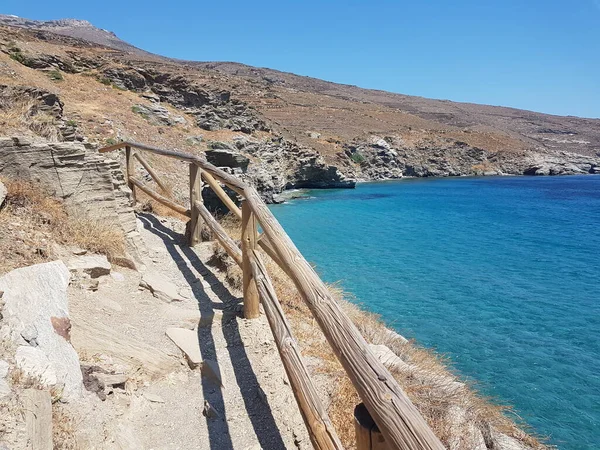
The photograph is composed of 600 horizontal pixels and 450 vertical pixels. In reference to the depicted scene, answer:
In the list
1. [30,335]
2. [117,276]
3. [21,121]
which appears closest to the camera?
[30,335]

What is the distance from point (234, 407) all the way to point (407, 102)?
127m

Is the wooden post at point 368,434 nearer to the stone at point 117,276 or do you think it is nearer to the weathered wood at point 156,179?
the stone at point 117,276

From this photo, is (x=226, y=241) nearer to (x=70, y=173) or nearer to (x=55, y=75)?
(x=70, y=173)

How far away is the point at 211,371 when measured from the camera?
144 inches

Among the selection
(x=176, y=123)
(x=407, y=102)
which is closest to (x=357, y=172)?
(x=176, y=123)

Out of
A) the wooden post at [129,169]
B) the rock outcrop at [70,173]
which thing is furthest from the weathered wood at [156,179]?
the rock outcrop at [70,173]

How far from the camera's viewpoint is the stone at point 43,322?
8.54 feet

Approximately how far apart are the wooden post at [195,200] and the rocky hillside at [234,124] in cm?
289

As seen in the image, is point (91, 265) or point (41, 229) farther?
point (41, 229)

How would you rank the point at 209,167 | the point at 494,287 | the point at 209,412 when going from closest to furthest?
the point at 209,412, the point at 209,167, the point at 494,287

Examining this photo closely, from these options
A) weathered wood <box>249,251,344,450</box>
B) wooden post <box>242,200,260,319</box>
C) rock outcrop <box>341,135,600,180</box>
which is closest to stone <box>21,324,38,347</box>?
weathered wood <box>249,251,344,450</box>

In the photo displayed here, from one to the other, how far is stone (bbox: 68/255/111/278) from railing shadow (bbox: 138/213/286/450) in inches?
42.4

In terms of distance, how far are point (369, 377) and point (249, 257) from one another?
9.10 feet

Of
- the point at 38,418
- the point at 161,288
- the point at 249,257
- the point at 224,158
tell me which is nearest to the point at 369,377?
the point at 38,418
